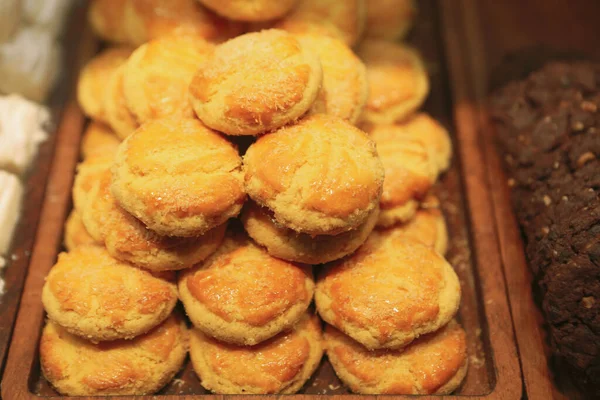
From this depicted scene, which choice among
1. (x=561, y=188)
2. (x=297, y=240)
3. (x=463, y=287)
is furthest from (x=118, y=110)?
(x=561, y=188)

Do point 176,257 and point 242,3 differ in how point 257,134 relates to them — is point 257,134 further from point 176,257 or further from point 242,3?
point 242,3

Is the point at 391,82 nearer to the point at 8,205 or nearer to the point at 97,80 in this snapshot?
the point at 97,80

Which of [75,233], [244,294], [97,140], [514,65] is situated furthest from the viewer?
[514,65]

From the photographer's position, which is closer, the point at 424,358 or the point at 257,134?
the point at 257,134

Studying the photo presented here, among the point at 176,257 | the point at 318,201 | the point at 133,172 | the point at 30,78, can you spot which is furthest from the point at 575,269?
the point at 30,78

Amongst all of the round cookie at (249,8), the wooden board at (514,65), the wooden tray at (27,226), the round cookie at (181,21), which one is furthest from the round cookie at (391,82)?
the wooden tray at (27,226)

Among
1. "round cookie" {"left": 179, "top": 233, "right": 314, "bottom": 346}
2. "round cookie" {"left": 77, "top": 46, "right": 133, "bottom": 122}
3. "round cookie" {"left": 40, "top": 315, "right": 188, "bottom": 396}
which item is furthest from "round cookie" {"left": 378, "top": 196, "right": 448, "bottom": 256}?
"round cookie" {"left": 77, "top": 46, "right": 133, "bottom": 122}
